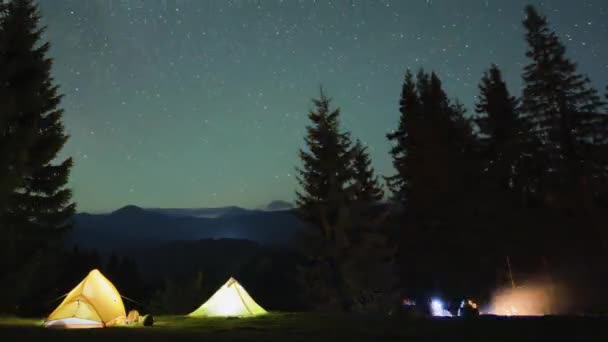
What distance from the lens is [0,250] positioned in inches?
717

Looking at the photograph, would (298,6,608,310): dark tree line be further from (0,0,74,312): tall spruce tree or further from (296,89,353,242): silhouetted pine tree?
(0,0,74,312): tall spruce tree

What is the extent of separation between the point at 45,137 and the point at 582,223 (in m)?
34.8

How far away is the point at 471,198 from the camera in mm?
29859

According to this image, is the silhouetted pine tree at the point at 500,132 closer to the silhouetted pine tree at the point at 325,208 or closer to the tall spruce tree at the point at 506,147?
the tall spruce tree at the point at 506,147

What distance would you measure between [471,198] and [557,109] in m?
7.90

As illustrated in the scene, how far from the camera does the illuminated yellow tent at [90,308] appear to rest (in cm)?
1271

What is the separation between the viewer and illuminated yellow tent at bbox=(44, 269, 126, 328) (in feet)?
41.7

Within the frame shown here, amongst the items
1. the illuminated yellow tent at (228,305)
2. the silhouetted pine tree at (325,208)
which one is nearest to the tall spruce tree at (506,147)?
the silhouetted pine tree at (325,208)

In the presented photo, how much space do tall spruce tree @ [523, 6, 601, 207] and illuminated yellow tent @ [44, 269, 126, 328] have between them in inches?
1042

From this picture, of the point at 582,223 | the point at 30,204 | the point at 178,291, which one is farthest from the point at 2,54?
the point at 582,223

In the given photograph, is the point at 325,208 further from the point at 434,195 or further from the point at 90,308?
the point at 90,308

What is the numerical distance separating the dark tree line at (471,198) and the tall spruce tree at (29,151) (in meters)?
13.4

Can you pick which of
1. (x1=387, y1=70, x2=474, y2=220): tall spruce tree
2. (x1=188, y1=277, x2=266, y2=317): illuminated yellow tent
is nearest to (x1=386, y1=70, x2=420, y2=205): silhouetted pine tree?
(x1=387, y1=70, x2=474, y2=220): tall spruce tree

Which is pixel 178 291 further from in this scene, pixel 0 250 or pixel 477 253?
pixel 477 253
